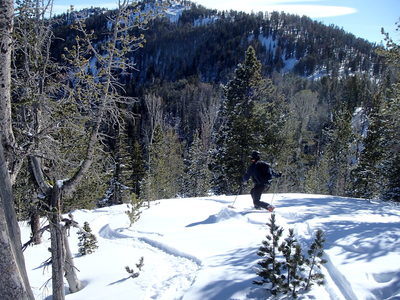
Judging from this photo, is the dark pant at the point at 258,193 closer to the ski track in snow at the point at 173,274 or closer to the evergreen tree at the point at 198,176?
the ski track in snow at the point at 173,274

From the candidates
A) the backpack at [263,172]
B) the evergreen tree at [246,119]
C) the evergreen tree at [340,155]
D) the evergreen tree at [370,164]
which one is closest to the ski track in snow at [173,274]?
the backpack at [263,172]

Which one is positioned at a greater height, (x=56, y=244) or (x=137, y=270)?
(x=56, y=244)

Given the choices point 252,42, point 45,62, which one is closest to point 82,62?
point 45,62

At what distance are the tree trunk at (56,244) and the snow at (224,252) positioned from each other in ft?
0.84

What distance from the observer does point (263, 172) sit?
10.4 metres

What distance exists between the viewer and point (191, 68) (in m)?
141

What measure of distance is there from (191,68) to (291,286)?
140936 mm

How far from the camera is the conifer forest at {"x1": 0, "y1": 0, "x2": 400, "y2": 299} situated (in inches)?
246

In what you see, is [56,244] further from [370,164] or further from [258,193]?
[370,164]

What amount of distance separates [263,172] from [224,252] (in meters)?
3.74

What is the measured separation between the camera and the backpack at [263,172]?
10.3 m

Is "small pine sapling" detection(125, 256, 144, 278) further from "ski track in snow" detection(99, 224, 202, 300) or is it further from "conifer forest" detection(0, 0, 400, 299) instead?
"conifer forest" detection(0, 0, 400, 299)

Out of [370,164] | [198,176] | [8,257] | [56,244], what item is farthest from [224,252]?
[198,176]

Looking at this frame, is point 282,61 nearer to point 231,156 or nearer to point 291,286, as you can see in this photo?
point 231,156
